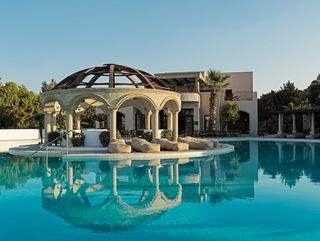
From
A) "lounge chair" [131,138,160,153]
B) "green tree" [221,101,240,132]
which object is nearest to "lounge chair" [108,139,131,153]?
"lounge chair" [131,138,160,153]

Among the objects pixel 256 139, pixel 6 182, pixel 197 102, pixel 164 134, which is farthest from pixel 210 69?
pixel 6 182

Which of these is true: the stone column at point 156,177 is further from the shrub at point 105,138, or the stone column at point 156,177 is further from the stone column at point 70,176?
the shrub at point 105,138

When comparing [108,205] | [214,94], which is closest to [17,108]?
[214,94]

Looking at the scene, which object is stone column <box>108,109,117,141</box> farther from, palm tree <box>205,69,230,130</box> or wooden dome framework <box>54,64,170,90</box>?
palm tree <box>205,69,230,130</box>

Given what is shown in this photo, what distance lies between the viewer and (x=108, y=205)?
8.97 m

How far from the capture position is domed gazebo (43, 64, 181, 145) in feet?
70.1

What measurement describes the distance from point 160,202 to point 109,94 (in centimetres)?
1322

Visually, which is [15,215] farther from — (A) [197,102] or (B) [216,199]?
(A) [197,102]

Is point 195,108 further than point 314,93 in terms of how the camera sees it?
No

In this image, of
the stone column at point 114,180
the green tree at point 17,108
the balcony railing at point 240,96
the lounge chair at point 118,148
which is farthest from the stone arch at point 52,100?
the balcony railing at point 240,96

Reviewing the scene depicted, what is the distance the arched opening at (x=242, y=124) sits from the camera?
137 ft

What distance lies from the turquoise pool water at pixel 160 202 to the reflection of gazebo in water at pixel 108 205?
23 mm

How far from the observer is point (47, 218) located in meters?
7.68

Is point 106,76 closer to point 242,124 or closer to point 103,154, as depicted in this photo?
point 103,154
